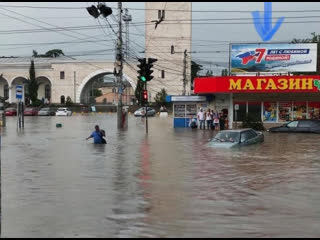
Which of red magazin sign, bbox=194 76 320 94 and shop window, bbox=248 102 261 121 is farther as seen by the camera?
shop window, bbox=248 102 261 121

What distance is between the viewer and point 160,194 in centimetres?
1176

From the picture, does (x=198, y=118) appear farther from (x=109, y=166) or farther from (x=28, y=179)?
(x=28, y=179)

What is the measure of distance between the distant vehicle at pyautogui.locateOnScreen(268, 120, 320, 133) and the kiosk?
8356 mm

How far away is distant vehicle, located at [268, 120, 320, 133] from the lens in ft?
116

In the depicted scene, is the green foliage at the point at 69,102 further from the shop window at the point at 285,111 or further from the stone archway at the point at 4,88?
the shop window at the point at 285,111

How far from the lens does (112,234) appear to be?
803 cm

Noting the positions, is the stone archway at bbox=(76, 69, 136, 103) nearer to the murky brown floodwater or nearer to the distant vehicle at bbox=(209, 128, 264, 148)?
the distant vehicle at bbox=(209, 128, 264, 148)

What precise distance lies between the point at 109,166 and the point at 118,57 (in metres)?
24.9

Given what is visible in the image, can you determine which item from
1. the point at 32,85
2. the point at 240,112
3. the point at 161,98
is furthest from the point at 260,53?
the point at 32,85

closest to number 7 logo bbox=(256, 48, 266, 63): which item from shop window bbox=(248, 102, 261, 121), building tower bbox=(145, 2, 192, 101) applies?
shop window bbox=(248, 102, 261, 121)

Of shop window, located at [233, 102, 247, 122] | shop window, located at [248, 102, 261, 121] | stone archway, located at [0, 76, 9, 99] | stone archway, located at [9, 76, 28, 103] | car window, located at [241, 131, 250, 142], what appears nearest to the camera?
car window, located at [241, 131, 250, 142]

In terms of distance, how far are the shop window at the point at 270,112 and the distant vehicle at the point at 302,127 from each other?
458cm

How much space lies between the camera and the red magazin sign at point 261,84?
125ft

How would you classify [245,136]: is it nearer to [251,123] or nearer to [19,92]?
[251,123]
